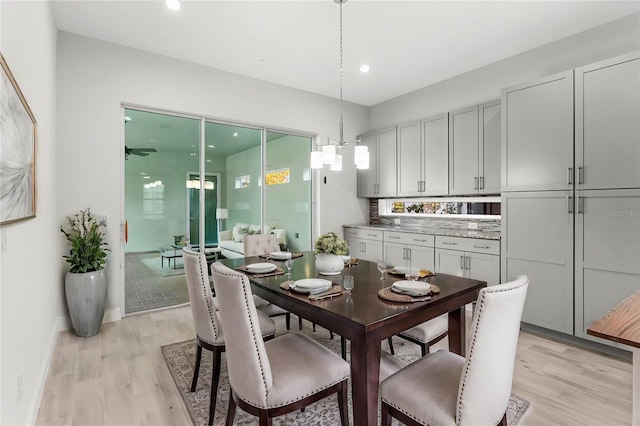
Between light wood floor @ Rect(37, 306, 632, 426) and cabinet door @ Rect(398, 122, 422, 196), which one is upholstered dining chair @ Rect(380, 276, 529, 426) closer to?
light wood floor @ Rect(37, 306, 632, 426)

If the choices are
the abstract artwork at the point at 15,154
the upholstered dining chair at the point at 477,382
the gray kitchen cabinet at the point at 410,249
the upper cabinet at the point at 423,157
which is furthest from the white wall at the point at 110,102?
the upholstered dining chair at the point at 477,382

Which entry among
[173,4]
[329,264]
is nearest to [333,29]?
[173,4]

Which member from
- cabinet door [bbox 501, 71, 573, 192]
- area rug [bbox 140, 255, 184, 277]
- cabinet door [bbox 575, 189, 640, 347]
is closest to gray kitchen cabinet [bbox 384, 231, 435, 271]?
cabinet door [bbox 501, 71, 573, 192]

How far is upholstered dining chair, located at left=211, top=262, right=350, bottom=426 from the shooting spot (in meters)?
1.42

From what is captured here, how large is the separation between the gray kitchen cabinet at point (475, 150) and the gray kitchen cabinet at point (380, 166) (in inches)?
37.9

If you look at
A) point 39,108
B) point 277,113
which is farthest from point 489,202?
point 39,108

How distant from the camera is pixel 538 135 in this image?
3141 mm

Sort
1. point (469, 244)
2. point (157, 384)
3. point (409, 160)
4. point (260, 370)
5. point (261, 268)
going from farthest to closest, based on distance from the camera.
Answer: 1. point (409, 160)
2. point (469, 244)
3. point (261, 268)
4. point (157, 384)
5. point (260, 370)

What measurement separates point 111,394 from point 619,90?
14.6 feet

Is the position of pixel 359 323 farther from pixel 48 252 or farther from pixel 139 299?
pixel 139 299

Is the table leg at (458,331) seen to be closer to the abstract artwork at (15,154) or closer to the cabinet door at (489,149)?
the cabinet door at (489,149)

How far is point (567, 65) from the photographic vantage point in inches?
134

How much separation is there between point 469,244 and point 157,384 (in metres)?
3.28

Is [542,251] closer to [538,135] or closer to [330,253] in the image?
[538,135]
